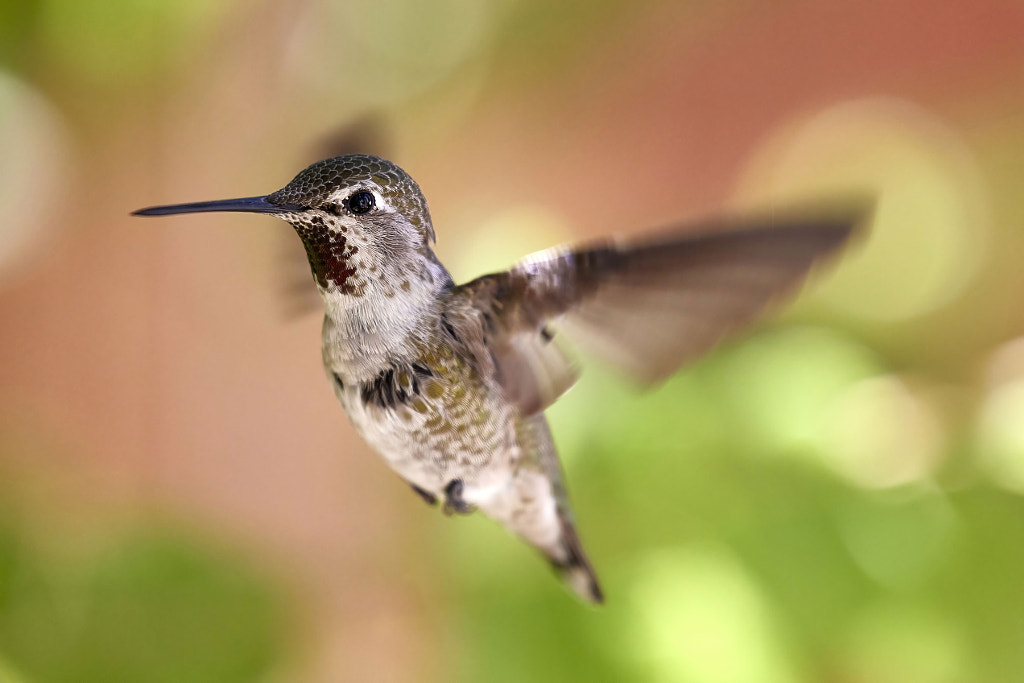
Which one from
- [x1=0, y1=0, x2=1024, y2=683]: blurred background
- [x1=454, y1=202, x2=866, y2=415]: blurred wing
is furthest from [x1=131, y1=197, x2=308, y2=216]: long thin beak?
[x1=0, y1=0, x2=1024, y2=683]: blurred background

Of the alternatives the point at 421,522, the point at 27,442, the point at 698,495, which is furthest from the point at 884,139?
the point at 27,442

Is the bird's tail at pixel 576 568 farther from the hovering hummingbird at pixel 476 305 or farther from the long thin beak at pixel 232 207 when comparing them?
the long thin beak at pixel 232 207

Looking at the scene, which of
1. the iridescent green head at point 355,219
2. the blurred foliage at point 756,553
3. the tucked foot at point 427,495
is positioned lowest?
the blurred foliage at point 756,553

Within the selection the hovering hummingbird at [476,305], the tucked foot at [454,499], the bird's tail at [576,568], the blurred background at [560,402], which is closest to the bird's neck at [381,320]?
the hovering hummingbird at [476,305]

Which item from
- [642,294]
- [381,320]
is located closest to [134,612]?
[381,320]

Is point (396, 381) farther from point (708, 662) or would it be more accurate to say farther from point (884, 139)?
point (884, 139)

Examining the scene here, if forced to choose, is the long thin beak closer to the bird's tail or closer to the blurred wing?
the blurred wing
